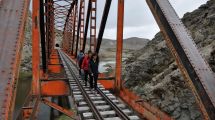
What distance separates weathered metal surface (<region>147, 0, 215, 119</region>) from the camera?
5.32 metres

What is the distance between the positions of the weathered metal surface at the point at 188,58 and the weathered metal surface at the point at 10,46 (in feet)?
9.85

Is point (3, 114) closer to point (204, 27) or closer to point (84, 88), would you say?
point (84, 88)

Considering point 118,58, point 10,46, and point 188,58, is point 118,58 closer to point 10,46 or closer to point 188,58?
point 188,58

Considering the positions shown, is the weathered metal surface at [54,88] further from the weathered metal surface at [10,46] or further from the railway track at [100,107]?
the weathered metal surface at [10,46]

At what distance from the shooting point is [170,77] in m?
13.9

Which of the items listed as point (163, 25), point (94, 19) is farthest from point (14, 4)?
point (94, 19)

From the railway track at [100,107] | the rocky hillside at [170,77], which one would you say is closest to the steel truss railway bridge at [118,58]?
the railway track at [100,107]

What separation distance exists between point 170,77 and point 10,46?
10.0 m

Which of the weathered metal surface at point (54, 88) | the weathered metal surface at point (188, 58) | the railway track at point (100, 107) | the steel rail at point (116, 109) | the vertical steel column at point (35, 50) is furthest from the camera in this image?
the weathered metal surface at point (54, 88)

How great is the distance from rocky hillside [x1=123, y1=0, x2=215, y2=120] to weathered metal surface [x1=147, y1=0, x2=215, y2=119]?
20.3 feet

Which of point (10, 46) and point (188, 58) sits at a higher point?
point (10, 46)

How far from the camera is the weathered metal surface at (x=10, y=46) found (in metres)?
4.47

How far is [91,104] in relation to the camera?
9.20 metres

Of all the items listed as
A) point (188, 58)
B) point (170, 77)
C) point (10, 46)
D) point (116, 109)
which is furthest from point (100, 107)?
point (170, 77)
